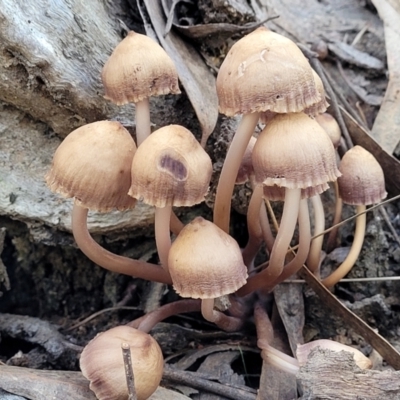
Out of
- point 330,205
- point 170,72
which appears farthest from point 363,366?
point 170,72

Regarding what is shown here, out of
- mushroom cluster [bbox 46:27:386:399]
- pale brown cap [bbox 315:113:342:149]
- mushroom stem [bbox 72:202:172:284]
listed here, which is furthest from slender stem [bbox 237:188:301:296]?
pale brown cap [bbox 315:113:342:149]

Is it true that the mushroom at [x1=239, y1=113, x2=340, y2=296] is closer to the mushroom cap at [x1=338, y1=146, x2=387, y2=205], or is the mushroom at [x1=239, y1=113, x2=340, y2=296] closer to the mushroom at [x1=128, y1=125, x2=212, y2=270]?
the mushroom at [x1=128, y1=125, x2=212, y2=270]

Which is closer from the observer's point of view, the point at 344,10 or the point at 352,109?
the point at 352,109

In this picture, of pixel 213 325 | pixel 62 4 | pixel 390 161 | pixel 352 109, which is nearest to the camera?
pixel 62 4

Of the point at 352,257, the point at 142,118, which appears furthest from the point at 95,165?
the point at 352,257

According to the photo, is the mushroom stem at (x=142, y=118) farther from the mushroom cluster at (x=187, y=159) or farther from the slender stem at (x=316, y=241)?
the slender stem at (x=316, y=241)

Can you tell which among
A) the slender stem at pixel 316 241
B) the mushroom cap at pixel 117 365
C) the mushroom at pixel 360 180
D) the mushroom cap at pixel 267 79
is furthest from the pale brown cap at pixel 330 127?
the mushroom cap at pixel 117 365

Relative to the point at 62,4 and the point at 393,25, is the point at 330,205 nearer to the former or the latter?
the point at 393,25
